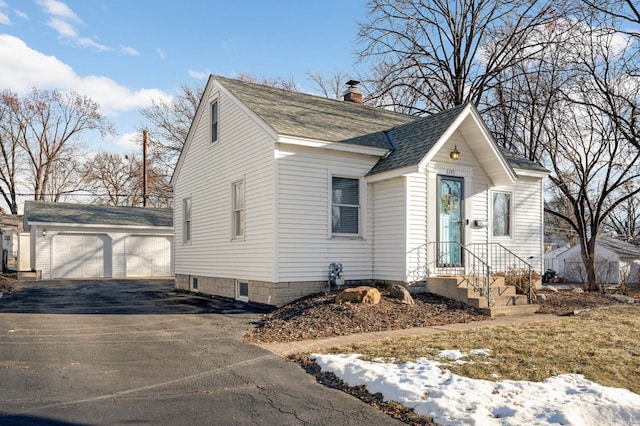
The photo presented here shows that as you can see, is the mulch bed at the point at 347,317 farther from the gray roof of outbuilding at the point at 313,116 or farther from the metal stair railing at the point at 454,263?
the gray roof of outbuilding at the point at 313,116

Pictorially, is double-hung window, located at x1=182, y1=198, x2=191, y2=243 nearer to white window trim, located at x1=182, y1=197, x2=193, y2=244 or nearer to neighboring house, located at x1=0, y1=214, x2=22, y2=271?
white window trim, located at x1=182, y1=197, x2=193, y2=244

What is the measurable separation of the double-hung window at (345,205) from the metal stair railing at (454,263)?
2020 millimetres

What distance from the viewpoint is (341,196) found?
13711 mm

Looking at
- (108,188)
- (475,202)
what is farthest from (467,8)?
(108,188)

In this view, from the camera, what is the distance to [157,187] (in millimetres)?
42156

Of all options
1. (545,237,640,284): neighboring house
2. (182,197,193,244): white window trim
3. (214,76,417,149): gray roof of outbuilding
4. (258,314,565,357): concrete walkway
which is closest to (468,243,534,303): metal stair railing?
(258,314,565,357): concrete walkway

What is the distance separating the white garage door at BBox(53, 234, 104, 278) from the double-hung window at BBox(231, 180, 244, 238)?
15004 mm

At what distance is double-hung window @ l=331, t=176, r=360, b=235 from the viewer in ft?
44.7

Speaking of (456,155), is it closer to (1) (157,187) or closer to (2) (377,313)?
(2) (377,313)

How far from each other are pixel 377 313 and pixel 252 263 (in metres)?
4.30

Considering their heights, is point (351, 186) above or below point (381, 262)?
above

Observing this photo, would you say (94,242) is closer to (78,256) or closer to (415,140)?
(78,256)

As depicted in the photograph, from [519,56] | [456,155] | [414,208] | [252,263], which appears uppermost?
[519,56]

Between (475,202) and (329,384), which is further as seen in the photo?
(475,202)
